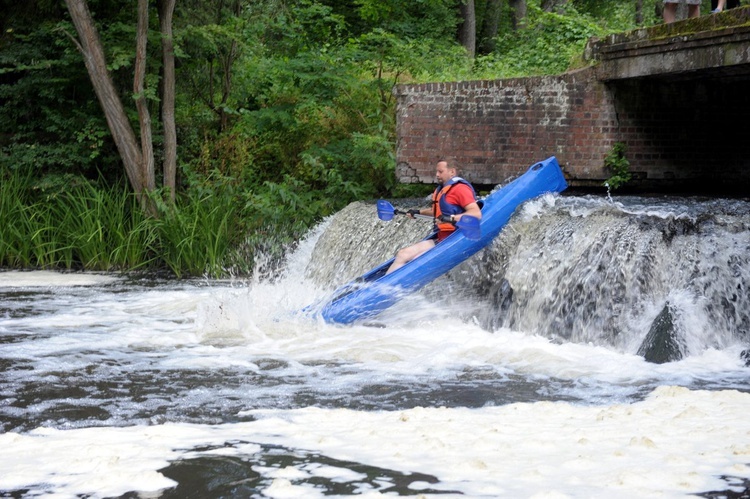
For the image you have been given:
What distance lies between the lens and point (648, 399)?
5805mm

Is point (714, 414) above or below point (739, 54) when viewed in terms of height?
below

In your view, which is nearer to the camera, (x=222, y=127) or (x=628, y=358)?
(x=628, y=358)

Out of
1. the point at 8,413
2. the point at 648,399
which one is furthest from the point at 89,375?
the point at 648,399

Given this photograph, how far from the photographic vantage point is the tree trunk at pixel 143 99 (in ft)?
43.6

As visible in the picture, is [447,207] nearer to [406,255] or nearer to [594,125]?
[406,255]

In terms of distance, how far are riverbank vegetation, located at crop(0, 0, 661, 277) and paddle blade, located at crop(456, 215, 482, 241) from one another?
450 centimetres

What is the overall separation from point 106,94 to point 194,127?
2331mm

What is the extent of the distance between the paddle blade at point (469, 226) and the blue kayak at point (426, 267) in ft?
0.15

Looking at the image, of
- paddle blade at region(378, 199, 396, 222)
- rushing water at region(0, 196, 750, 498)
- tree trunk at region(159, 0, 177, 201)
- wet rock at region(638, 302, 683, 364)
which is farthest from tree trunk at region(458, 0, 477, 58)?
wet rock at region(638, 302, 683, 364)

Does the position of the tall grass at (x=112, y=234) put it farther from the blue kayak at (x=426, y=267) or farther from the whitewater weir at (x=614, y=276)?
the whitewater weir at (x=614, y=276)

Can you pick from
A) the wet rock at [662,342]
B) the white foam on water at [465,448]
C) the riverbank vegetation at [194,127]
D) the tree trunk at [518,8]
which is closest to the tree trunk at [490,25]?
the tree trunk at [518,8]

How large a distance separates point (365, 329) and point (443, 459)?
4150 millimetres

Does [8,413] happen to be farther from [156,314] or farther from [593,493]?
[156,314]

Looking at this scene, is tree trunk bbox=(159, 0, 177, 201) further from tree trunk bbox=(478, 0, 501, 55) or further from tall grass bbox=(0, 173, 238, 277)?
tree trunk bbox=(478, 0, 501, 55)
